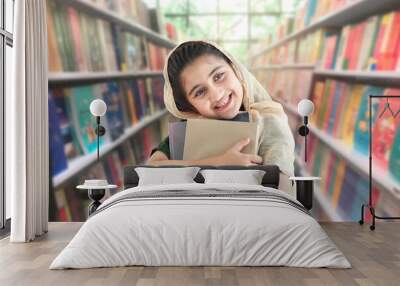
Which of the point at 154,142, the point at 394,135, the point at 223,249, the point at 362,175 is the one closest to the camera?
the point at 223,249

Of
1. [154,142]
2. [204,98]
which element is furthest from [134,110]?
[204,98]

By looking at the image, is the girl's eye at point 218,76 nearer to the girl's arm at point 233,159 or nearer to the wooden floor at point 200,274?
the girl's arm at point 233,159

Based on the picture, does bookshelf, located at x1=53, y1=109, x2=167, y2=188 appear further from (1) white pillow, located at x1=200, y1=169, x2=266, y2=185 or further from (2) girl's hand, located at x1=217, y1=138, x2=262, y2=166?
(1) white pillow, located at x1=200, y1=169, x2=266, y2=185

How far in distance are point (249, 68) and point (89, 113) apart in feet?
5.06

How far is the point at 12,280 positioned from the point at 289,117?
3.28 m

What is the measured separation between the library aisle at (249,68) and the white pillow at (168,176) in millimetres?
497

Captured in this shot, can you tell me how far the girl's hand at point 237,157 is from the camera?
5.57 m

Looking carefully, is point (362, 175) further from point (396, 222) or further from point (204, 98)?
point (204, 98)

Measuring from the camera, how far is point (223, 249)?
11.9 ft

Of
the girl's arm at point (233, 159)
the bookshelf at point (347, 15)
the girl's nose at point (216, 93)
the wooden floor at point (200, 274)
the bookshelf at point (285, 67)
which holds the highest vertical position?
the bookshelf at point (347, 15)

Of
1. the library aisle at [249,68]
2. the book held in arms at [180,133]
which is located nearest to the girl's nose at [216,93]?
the book held in arms at [180,133]

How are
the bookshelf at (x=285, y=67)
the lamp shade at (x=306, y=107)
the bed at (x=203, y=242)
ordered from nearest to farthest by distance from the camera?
the bed at (x=203, y=242) → the lamp shade at (x=306, y=107) → the bookshelf at (x=285, y=67)

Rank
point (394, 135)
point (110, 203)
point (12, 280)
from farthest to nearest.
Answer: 1. point (394, 135)
2. point (110, 203)
3. point (12, 280)

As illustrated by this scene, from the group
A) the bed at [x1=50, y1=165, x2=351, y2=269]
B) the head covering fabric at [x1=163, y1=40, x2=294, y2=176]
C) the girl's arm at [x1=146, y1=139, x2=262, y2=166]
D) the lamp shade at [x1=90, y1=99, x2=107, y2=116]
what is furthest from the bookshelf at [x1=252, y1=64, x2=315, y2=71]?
the bed at [x1=50, y1=165, x2=351, y2=269]
